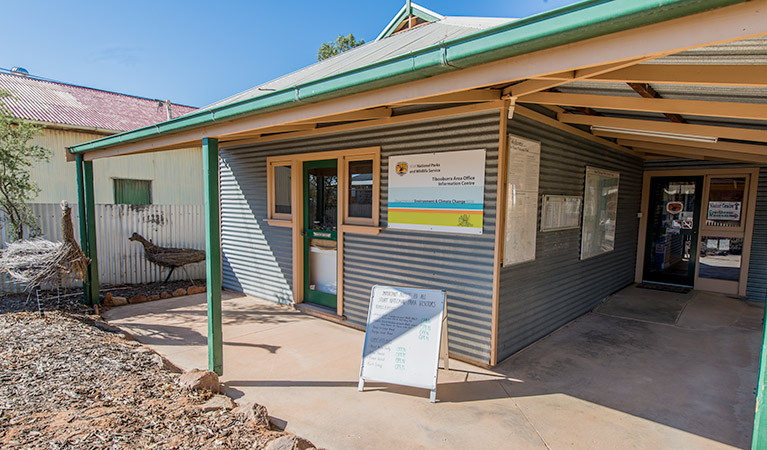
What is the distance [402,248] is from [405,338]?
4.11 feet

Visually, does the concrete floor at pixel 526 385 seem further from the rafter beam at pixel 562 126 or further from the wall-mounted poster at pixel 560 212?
the rafter beam at pixel 562 126

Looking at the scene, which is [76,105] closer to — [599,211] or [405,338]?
[405,338]

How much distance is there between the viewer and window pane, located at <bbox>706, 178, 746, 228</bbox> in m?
6.56

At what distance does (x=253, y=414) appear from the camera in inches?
103

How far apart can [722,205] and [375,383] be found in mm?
7091

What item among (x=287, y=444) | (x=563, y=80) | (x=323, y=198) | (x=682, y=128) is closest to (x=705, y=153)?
(x=682, y=128)

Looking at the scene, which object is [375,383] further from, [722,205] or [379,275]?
[722,205]

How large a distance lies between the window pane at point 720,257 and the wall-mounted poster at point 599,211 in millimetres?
2057

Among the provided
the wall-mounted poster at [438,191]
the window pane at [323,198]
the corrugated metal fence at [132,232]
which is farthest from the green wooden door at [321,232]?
the corrugated metal fence at [132,232]

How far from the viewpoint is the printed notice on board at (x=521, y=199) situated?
371cm

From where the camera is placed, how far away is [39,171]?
10086mm

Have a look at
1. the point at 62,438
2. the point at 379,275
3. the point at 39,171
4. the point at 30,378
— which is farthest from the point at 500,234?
the point at 39,171

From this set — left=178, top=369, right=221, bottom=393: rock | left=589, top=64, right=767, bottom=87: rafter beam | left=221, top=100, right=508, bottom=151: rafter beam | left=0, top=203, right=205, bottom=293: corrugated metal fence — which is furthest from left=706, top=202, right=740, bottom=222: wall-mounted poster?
left=0, top=203, right=205, bottom=293: corrugated metal fence

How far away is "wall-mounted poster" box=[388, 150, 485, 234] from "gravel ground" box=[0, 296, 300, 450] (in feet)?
8.10
